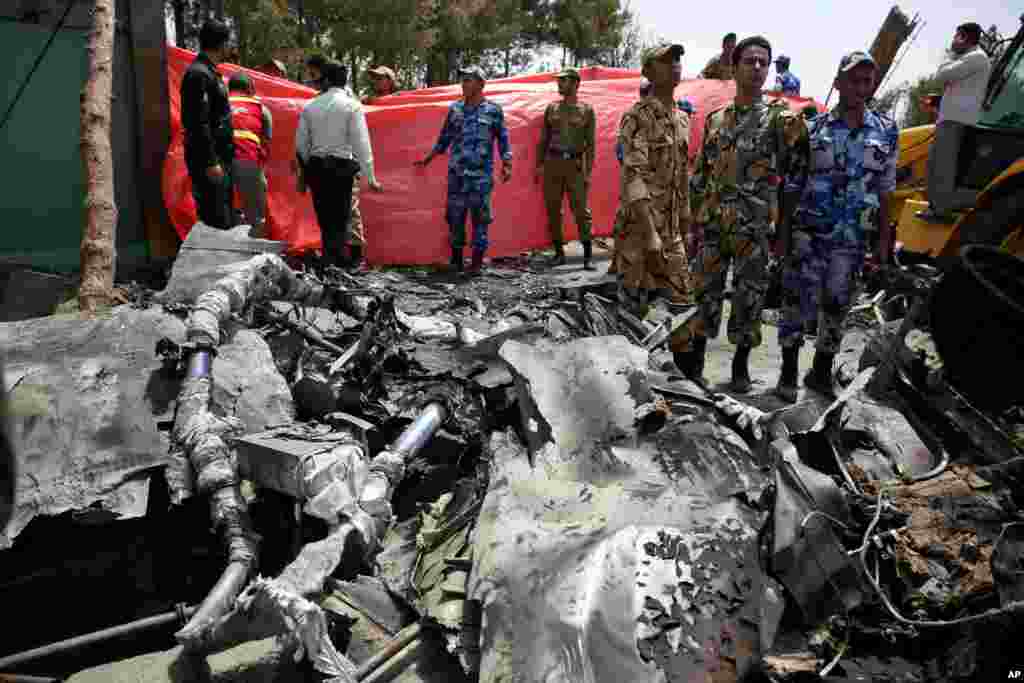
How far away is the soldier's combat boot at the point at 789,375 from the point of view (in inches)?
168

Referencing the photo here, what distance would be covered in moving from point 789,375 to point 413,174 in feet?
→ 15.8

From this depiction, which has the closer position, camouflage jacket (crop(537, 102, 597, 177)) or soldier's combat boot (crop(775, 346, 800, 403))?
soldier's combat boot (crop(775, 346, 800, 403))

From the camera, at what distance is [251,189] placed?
247 inches

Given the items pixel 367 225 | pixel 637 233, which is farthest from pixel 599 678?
pixel 367 225

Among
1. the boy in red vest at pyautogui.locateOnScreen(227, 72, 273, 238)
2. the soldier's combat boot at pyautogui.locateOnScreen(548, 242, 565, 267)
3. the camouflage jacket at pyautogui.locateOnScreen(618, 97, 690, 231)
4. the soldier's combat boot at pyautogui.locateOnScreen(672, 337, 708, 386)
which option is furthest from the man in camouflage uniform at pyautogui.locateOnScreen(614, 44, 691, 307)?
the soldier's combat boot at pyautogui.locateOnScreen(548, 242, 565, 267)

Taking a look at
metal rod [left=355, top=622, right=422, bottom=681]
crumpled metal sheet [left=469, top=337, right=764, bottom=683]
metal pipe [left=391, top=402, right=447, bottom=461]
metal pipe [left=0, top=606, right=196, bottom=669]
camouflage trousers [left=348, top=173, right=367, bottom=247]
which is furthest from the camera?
camouflage trousers [left=348, top=173, right=367, bottom=247]

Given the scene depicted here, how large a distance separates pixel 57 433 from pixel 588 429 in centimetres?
203

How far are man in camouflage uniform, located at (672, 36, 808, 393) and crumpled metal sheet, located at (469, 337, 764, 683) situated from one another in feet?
6.15

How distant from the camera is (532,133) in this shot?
327 inches

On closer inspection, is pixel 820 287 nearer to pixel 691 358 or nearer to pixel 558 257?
pixel 691 358

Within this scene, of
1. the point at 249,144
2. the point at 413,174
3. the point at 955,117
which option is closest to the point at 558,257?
the point at 413,174

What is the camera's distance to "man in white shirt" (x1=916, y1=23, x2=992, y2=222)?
236 inches

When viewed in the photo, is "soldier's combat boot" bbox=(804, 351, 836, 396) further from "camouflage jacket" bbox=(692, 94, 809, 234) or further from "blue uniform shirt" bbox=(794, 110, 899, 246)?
"camouflage jacket" bbox=(692, 94, 809, 234)

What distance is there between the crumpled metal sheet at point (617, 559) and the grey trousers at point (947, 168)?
499 centimetres
